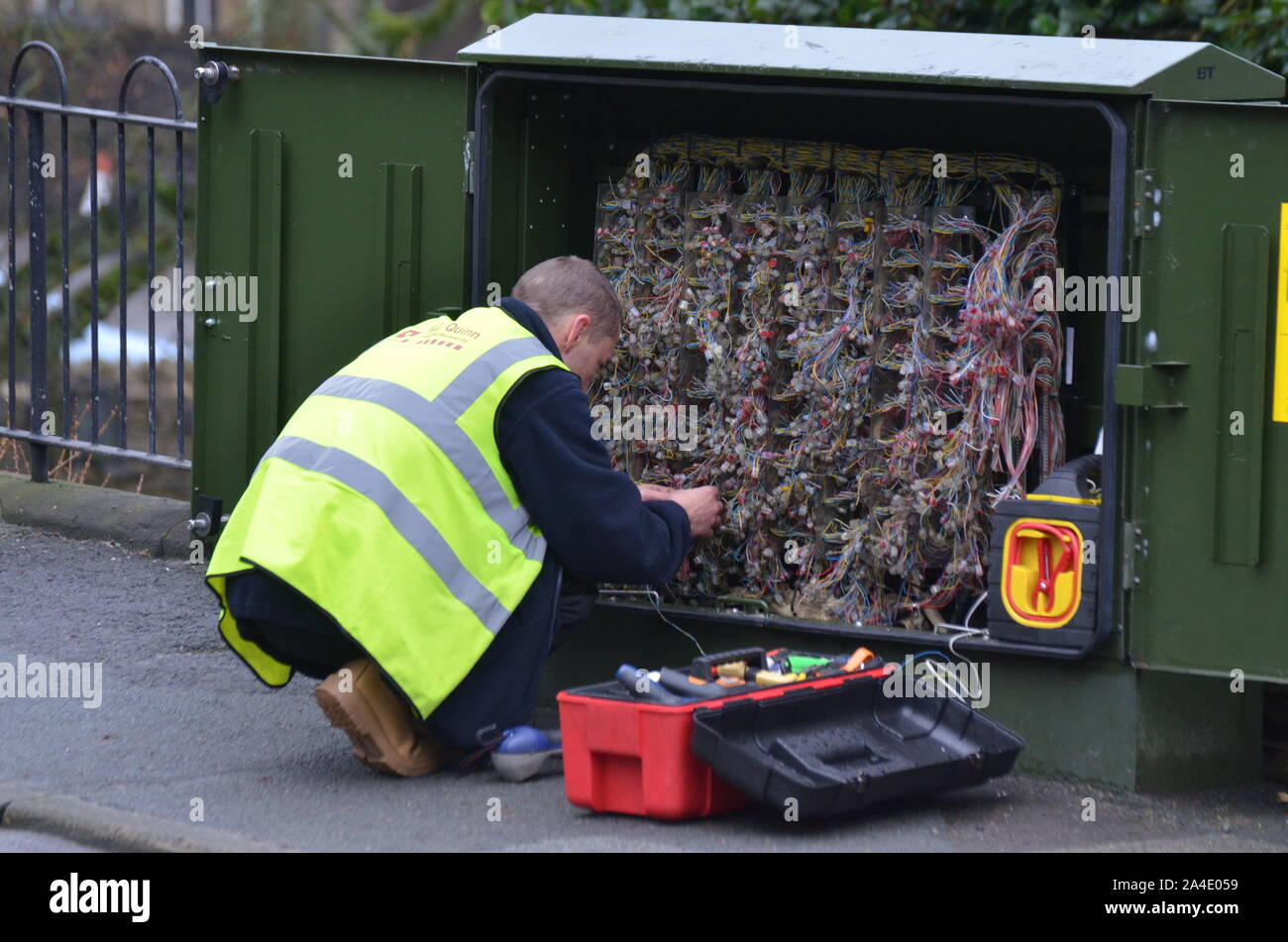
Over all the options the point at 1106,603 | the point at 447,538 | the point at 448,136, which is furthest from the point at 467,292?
the point at 1106,603

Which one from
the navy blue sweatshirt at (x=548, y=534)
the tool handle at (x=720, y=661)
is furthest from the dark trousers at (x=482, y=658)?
the tool handle at (x=720, y=661)

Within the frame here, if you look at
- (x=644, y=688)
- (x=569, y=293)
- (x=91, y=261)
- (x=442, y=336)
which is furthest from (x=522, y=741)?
(x=91, y=261)

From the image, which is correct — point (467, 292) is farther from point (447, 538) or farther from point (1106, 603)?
point (1106, 603)

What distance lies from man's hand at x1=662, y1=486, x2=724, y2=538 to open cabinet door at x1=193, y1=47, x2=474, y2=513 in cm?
85

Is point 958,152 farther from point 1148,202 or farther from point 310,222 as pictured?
point 310,222

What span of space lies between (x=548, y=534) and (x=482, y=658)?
343 millimetres

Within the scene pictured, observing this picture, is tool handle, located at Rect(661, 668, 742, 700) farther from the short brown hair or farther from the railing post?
the railing post

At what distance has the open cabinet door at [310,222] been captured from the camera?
5.07 m

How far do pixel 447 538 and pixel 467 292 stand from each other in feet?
3.26

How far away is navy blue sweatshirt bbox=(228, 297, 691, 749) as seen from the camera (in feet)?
14.4

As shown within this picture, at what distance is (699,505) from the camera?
15.9 ft

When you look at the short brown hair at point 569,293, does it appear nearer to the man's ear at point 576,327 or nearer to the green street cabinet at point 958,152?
the man's ear at point 576,327

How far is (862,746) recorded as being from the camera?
4.18 meters

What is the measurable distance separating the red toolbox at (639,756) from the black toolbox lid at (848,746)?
0.04 meters
